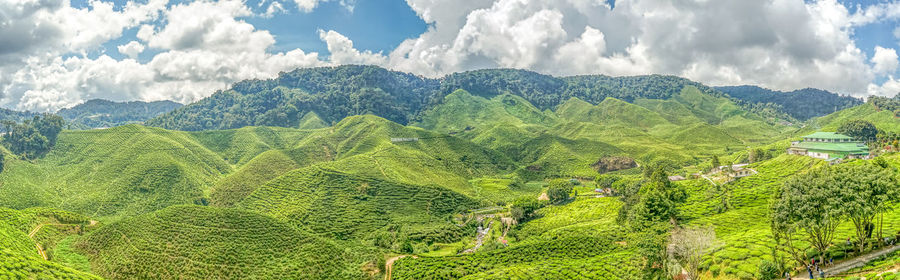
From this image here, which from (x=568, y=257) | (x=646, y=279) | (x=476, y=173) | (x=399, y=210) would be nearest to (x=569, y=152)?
(x=476, y=173)

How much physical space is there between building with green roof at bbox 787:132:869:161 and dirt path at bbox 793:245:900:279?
47.5 m

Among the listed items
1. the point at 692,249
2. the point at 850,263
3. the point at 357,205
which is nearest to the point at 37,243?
the point at 357,205

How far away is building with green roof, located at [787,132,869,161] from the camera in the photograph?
75250mm

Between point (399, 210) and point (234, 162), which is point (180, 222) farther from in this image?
point (234, 162)

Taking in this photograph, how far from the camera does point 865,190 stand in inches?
1288

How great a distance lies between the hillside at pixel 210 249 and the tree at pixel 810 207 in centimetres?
4867

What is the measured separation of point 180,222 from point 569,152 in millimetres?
130713

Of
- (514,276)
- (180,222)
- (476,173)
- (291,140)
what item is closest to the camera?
(514,276)

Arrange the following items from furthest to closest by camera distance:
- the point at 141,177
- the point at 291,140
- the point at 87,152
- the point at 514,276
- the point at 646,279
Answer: the point at 291,140 < the point at 87,152 < the point at 141,177 < the point at 514,276 < the point at 646,279

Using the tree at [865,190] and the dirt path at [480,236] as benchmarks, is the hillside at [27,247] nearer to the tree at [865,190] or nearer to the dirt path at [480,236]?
the dirt path at [480,236]

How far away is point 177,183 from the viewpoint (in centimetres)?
10856

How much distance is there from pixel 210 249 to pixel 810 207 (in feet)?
235

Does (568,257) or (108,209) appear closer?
(568,257)

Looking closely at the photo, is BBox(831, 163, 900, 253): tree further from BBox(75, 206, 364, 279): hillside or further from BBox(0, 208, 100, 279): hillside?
BBox(0, 208, 100, 279): hillside
